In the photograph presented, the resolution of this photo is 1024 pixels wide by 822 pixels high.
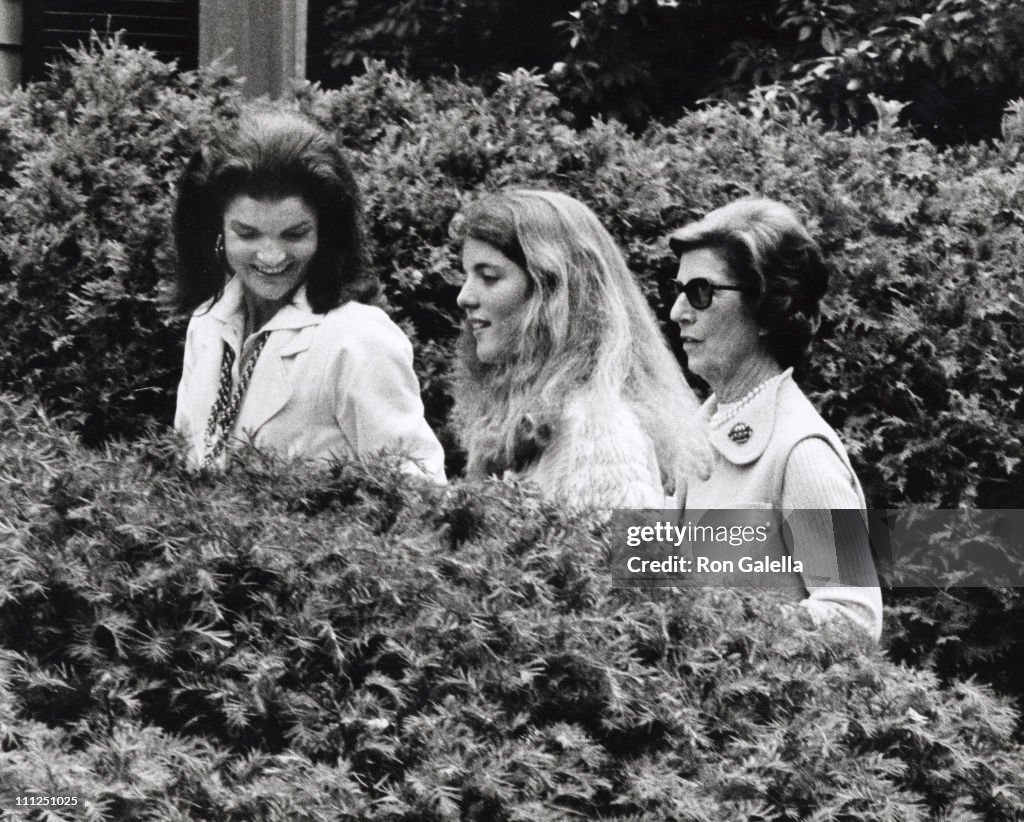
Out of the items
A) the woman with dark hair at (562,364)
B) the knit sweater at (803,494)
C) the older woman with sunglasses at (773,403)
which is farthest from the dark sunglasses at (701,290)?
the knit sweater at (803,494)

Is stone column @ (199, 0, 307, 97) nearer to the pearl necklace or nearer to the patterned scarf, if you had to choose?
the patterned scarf

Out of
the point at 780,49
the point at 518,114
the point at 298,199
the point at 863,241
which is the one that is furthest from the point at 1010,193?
the point at 780,49

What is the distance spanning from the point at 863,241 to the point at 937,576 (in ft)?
3.48

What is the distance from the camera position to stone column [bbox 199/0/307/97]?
636 cm

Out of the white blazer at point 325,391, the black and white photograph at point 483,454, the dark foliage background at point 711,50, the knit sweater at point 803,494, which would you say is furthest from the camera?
the dark foliage background at point 711,50

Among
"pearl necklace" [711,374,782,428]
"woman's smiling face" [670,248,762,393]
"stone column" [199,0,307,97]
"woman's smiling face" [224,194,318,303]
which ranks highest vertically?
"stone column" [199,0,307,97]

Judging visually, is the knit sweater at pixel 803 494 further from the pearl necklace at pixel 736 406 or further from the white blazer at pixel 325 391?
the white blazer at pixel 325 391

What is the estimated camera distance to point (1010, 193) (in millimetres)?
5152

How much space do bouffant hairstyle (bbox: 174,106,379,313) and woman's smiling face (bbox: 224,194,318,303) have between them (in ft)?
0.09

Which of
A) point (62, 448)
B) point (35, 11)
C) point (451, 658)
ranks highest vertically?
point (35, 11)

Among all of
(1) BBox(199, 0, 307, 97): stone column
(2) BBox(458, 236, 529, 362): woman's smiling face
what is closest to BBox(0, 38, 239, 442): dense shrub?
(1) BBox(199, 0, 307, 97): stone column

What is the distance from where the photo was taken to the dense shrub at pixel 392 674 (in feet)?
8.32

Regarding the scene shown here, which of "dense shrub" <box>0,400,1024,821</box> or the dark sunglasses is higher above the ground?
the dark sunglasses

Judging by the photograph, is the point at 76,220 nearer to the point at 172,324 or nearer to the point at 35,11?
the point at 172,324
